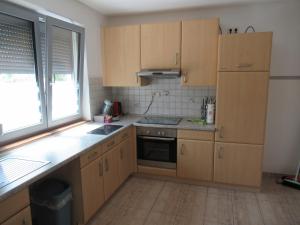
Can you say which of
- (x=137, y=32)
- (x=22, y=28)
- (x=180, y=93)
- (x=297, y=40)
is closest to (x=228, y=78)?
(x=180, y=93)

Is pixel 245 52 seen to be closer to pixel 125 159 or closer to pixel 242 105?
pixel 242 105

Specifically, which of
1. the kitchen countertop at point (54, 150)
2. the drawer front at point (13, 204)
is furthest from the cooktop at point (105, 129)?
the drawer front at point (13, 204)

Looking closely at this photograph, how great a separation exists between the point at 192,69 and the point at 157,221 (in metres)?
1.82

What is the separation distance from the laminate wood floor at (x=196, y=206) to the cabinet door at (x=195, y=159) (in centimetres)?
17

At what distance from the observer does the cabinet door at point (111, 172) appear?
8.12 ft

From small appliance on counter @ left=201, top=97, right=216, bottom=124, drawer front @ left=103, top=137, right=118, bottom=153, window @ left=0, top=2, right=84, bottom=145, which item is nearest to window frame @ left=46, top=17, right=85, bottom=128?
window @ left=0, top=2, right=84, bottom=145

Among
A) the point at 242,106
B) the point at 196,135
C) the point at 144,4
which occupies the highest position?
the point at 144,4

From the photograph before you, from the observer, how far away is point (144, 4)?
9.50 ft

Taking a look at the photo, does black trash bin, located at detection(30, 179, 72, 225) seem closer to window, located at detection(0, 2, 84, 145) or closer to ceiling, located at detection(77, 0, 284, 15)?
window, located at detection(0, 2, 84, 145)

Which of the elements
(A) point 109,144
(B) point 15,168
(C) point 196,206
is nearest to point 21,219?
(B) point 15,168

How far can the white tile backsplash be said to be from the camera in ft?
10.9

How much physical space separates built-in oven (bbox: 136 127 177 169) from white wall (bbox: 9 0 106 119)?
78 centimetres

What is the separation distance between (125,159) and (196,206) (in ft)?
3.43

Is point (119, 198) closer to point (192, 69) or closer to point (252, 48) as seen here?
point (192, 69)
